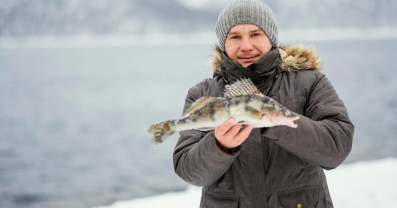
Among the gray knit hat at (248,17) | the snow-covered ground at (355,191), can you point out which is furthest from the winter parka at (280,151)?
the snow-covered ground at (355,191)

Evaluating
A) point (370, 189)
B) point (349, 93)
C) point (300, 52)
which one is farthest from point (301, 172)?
point (349, 93)

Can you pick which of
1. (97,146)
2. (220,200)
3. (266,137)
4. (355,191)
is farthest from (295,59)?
(97,146)

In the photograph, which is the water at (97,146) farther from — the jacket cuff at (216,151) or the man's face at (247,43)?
the jacket cuff at (216,151)

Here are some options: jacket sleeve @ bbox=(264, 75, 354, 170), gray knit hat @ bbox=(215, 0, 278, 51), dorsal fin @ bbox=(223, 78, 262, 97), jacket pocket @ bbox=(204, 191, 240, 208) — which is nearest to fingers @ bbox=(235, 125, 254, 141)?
jacket sleeve @ bbox=(264, 75, 354, 170)

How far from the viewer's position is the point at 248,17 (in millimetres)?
3072

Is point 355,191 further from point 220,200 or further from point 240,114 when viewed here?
point 240,114

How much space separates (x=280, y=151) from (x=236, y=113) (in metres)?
0.75

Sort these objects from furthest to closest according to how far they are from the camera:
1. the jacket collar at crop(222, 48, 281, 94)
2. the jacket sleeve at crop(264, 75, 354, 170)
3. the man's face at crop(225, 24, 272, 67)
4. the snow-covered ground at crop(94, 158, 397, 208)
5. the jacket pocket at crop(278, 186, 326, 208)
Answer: the snow-covered ground at crop(94, 158, 397, 208), the man's face at crop(225, 24, 272, 67), the jacket collar at crop(222, 48, 281, 94), the jacket pocket at crop(278, 186, 326, 208), the jacket sleeve at crop(264, 75, 354, 170)

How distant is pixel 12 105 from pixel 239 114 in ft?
127

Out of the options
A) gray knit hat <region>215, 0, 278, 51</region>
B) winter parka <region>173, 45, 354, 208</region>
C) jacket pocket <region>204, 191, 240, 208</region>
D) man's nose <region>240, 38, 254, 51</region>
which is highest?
gray knit hat <region>215, 0, 278, 51</region>

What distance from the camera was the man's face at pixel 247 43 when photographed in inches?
119

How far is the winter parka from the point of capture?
2490 mm

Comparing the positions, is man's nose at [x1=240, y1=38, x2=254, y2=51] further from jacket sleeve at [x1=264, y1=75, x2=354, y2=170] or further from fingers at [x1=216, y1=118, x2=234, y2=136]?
fingers at [x1=216, y1=118, x2=234, y2=136]

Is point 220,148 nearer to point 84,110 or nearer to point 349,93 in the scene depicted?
point 84,110
